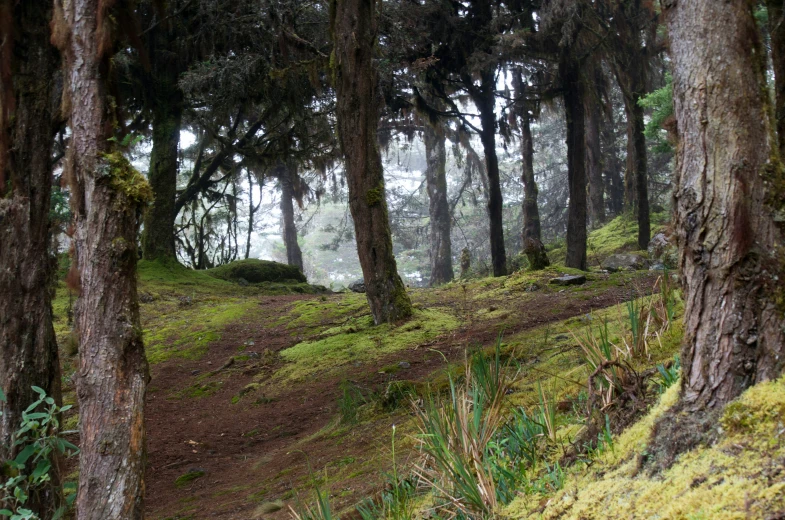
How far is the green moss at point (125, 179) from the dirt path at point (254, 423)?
2006 mm

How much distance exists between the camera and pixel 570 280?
35.3ft

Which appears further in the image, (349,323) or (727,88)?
(349,323)

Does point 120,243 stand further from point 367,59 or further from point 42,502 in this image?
point 367,59

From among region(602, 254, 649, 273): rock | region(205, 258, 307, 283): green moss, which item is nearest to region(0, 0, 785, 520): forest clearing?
region(602, 254, 649, 273): rock

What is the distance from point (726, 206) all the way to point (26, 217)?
13.9 feet

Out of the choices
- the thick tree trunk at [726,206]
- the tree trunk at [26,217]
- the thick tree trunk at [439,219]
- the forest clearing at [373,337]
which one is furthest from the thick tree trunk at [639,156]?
the thick tree trunk at [726,206]

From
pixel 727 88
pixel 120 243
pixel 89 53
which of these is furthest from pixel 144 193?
pixel 727 88

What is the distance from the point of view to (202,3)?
41.6 feet

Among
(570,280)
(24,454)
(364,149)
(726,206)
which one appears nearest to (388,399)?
(24,454)

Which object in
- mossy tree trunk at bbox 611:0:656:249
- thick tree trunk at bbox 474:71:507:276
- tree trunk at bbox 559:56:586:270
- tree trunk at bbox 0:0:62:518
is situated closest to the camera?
tree trunk at bbox 0:0:62:518

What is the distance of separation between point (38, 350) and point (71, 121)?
1.53 metres

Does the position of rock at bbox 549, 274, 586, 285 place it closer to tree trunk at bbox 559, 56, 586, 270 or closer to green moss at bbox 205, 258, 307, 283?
tree trunk at bbox 559, 56, 586, 270

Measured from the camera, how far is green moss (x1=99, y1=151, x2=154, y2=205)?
380cm

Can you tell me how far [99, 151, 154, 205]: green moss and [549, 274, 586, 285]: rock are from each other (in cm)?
820
